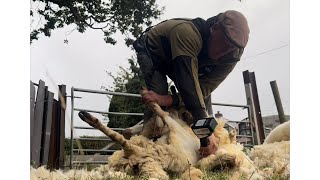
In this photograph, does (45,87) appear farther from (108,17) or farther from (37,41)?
(108,17)

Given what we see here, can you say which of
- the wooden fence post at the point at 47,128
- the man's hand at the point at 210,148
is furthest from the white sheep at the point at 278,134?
the wooden fence post at the point at 47,128

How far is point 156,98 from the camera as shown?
131 cm

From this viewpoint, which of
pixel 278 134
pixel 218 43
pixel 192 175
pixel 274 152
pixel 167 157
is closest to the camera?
pixel 192 175

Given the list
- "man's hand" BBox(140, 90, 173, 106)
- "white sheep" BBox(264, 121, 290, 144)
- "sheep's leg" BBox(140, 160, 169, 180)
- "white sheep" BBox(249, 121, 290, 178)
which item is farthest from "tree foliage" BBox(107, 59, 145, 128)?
"white sheep" BBox(264, 121, 290, 144)

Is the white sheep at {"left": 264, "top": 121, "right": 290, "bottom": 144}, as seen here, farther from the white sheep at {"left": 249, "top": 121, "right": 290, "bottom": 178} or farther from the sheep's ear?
the sheep's ear

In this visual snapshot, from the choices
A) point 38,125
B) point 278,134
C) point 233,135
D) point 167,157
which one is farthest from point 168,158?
point 278,134

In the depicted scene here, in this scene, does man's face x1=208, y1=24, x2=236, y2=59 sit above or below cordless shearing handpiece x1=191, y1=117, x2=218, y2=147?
above

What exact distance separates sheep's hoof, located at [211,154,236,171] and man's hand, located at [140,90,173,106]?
24 cm

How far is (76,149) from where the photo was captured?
1.24 m

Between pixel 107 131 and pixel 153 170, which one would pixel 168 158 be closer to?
pixel 153 170

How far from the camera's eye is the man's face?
1300 millimetres

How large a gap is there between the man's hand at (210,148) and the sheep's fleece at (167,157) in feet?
0.05

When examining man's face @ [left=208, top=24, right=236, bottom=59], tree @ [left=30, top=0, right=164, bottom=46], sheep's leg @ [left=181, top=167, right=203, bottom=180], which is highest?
tree @ [left=30, top=0, right=164, bottom=46]
